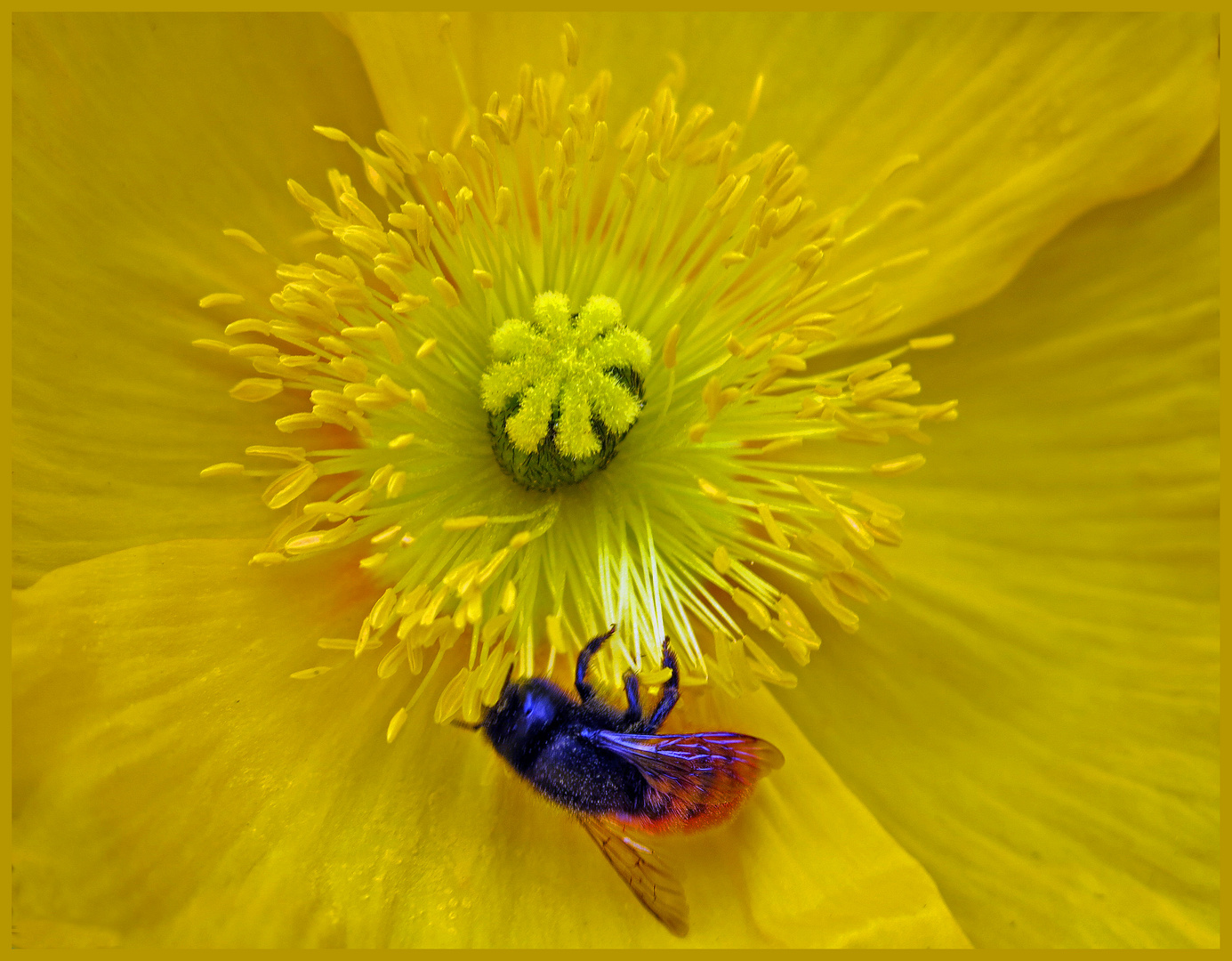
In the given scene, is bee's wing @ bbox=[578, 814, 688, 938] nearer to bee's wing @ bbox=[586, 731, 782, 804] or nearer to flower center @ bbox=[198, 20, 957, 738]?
bee's wing @ bbox=[586, 731, 782, 804]

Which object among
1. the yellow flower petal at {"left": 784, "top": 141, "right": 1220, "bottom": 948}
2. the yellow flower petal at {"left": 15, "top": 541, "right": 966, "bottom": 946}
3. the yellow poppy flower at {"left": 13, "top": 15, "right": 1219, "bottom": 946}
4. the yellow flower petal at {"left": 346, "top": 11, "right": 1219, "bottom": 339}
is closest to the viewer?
the yellow flower petal at {"left": 15, "top": 541, "right": 966, "bottom": 946}

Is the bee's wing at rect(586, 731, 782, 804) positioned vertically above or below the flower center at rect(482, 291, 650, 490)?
below

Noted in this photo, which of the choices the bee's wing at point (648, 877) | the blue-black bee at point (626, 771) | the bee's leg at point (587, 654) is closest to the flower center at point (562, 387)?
the bee's leg at point (587, 654)

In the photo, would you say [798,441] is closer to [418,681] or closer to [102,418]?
[418,681]

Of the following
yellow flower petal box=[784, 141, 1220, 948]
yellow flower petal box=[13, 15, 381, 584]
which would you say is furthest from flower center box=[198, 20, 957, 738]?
yellow flower petal box=[784, 141, 1220, 948]

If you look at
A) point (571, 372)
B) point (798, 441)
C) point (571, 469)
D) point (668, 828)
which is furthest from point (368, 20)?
point (668, 828)

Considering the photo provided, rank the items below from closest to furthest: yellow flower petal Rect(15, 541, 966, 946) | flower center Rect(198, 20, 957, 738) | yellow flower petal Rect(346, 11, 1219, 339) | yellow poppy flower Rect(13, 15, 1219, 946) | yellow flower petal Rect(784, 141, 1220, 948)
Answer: yellow flower petal Rect(15, 541, 966, 946) < yellow poppy flower Rect(13, 15, 1219, 946) < flower center Rect(198, 20, 957, 738) < yellow flower petal Rect(784, 141, 1220, 948) < yellow flower petal Rect(346, 11, 1219, 339)
